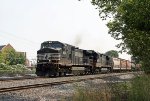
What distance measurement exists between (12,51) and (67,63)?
261 feet

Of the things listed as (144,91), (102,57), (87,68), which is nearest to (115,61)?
(102,57)

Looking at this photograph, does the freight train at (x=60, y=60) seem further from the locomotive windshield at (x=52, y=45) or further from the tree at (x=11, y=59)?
the tree at (x=11, y=59)

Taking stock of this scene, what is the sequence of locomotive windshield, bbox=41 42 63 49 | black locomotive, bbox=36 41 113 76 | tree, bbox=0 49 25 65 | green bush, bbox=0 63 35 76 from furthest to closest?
tree, bbox=0 49 25 65, green bush, bbox=0 63 35 76, locomotive windshield, bbox=41 42 63 49, black locomotive, bbox=36 41 113 76

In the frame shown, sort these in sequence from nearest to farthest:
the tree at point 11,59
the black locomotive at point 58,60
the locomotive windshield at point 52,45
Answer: the black locomotive at point 58,60 < the locomotive windshield at point 52,45 < the tree at point 11,59

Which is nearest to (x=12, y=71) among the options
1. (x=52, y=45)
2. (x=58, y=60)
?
(x=52, y=45)

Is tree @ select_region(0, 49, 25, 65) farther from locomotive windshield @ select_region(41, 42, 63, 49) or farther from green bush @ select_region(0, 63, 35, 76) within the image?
locomotive windshield @ select_region(41, 42, 63, 49)

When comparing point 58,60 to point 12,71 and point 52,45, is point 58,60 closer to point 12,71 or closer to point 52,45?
point 52,45

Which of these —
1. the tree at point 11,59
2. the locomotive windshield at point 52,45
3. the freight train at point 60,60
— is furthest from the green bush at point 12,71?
the tree at point 11,59

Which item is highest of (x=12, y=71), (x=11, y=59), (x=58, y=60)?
(x=11, y=59)

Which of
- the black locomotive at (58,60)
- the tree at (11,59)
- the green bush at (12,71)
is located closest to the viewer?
the black locomotive at (58,60)

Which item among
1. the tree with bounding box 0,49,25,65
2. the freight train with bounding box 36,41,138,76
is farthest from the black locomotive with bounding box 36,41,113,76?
the tree with bounding box 0,49,25,65

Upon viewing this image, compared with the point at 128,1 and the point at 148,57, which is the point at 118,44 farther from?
the point at 128,1

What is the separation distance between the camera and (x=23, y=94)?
55.9 feet

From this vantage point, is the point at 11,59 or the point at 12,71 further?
the point at 11,59
